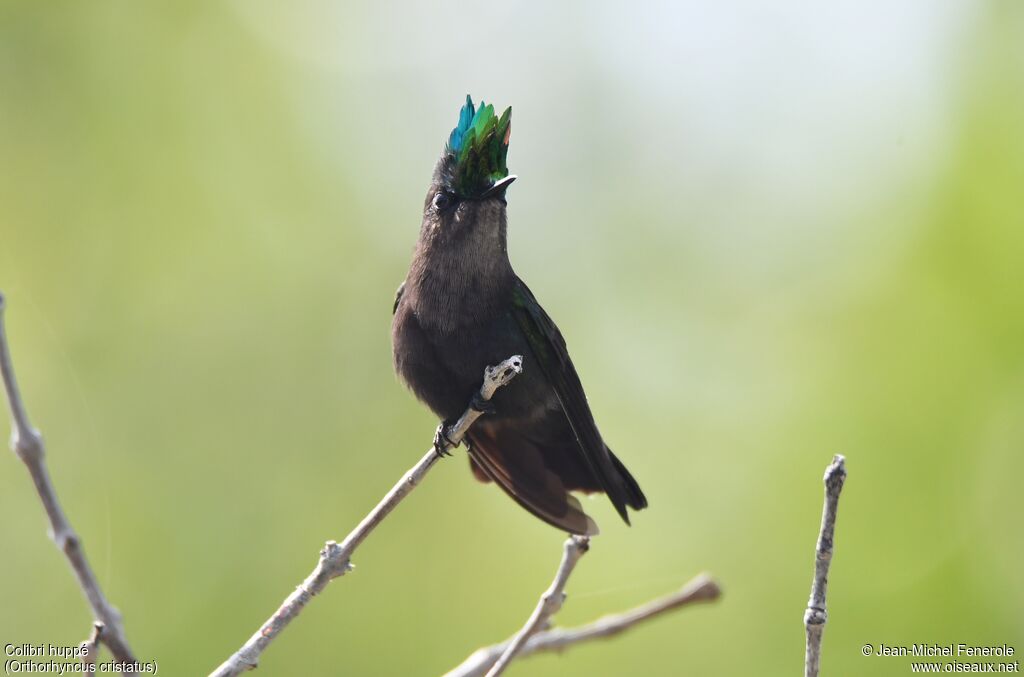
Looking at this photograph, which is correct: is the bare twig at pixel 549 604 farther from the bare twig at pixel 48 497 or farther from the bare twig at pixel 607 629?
the bare twig at pixel 48 497

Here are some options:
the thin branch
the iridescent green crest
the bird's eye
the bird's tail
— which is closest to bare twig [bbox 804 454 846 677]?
the thin branch

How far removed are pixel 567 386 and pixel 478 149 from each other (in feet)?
3.60

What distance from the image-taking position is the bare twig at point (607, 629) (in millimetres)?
3346

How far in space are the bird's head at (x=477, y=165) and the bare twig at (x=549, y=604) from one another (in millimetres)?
1632

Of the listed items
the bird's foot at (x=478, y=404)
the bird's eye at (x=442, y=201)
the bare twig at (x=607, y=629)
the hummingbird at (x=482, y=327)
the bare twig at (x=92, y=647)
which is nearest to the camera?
the bare twig at (x=92, y=647)

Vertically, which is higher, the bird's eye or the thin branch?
the bird's eye

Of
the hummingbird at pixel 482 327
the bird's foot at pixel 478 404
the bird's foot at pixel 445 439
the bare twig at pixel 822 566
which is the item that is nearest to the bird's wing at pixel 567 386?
the hummingbird at pixel 482 327

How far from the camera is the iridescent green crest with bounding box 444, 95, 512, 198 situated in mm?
4418

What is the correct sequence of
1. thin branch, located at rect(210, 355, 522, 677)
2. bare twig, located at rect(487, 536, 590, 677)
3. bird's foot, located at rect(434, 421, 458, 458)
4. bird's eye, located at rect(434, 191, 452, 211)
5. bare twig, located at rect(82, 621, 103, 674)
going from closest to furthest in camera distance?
bare twig, located at rect(82, 621, 103, 674), thin branch, located at rect(210, 355, 522, 677), bare twig, located at rect(487, 536, 590, 677), bird's foot, located at rect(434, 421, 458, 458), bird's eye, located at rect(434, 191, 452, 211)

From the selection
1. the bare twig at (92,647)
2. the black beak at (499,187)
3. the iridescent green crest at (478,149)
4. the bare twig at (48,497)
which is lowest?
the bare twig at (92,647)

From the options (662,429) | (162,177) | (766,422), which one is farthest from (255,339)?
(766,422)

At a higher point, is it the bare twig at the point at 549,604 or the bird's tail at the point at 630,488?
the bird's tail at the point at 630,488

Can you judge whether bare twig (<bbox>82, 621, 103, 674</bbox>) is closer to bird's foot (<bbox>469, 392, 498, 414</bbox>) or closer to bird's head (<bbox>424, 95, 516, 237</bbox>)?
bird's foot (<bbox>469, 392, 498, 414</bbox>)

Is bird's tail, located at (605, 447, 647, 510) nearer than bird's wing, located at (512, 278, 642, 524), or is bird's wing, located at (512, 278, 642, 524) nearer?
bird's wing, located at (512, 278, 642, 524)
